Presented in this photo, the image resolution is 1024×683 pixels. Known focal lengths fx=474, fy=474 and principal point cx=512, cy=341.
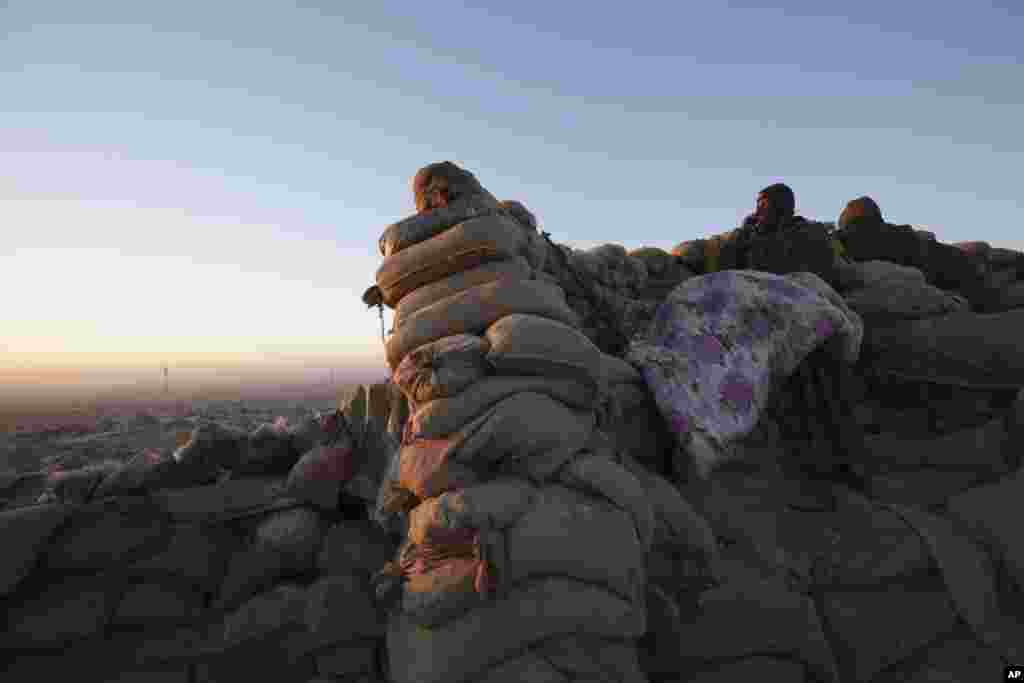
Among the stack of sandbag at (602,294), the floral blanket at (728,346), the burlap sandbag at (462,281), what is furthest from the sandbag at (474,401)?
the stack of sandbag at (602,294)

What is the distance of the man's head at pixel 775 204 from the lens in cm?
341

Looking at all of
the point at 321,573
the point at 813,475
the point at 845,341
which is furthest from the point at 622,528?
the point at 845,341

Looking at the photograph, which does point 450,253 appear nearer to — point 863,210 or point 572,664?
point 572,664

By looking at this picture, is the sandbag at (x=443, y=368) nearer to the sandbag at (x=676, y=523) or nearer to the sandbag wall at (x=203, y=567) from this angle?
the sandbag wall at (x=203, y=567)

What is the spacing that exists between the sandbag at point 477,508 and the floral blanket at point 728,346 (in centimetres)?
107

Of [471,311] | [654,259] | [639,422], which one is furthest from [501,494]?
[654,259]

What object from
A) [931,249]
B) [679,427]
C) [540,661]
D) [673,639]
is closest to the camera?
[540,661]

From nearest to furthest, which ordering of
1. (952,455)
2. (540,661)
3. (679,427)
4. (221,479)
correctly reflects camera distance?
(540,661) → (679,427) → (221,479) → (952,455)

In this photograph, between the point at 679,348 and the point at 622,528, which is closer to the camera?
the point at 622,528

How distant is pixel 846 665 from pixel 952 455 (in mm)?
1700

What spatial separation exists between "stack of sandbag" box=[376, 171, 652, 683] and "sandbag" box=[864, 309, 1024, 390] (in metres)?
2.41

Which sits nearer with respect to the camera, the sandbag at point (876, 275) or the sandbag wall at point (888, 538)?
the sandbag wall at point (888, 538)

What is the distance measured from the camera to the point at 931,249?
4223 mm

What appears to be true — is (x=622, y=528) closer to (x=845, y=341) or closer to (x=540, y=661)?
(x=540, y=661)
